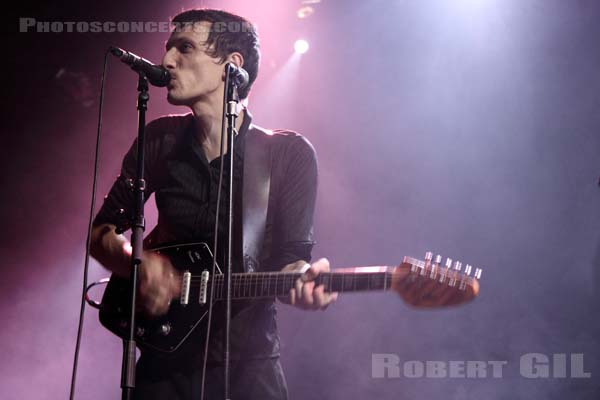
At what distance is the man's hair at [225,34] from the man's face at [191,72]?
46mm

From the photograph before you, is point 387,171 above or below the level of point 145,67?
below

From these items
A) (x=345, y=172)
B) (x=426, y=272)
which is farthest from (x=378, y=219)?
(x=426, y=272)

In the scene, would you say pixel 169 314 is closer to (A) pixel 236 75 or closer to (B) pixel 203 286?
(B) pixel 203 286

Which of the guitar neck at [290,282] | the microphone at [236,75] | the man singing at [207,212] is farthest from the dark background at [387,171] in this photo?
the microphone at [236,75]

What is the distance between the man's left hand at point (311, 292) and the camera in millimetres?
2408

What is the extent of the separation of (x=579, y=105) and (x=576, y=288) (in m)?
0.92

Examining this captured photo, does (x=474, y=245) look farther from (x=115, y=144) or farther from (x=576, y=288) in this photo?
(x=115, y=144)

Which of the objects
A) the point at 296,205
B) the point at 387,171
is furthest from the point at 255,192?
the point at 387,171

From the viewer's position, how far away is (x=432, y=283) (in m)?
2.29

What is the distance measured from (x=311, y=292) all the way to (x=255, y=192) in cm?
54

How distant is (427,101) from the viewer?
351 cm

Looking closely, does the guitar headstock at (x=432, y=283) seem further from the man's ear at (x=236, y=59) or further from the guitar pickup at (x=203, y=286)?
the man's ear at (x=236, y=59)

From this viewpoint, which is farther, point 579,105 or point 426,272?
point 579,105

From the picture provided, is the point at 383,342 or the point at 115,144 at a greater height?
the point at 115,144
